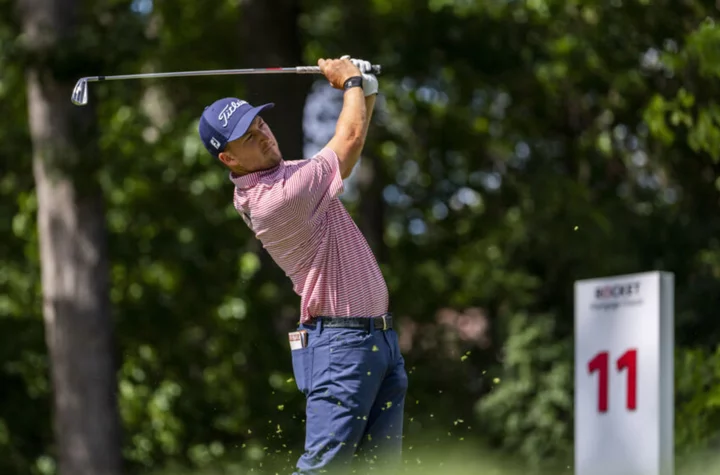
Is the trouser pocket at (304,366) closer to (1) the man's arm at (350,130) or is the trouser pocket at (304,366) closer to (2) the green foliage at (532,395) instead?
(1) the man's arm at (350,130)

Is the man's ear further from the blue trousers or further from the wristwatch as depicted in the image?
the blue trousers

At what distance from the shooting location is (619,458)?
549cm

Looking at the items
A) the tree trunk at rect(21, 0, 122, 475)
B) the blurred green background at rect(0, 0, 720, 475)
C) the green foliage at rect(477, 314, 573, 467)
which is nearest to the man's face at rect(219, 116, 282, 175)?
the blurred green background at rect(0, 0, 720, 475)

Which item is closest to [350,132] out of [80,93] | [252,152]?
[252,152]

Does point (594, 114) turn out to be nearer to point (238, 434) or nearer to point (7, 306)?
point (238, 434)

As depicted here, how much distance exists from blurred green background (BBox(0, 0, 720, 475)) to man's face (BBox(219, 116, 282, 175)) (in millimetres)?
7900

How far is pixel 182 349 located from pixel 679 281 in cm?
596

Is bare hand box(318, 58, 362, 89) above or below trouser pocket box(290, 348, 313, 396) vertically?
above

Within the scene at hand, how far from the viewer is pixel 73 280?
14.4 m

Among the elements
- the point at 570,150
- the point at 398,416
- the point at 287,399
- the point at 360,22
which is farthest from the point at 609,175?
the point at 398,416

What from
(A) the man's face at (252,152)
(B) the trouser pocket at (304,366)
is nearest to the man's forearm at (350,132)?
(A) the man's face at (252,152)

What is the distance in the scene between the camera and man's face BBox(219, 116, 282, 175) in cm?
566

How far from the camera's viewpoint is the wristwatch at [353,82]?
5915 mm

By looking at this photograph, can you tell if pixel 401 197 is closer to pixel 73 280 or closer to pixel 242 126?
pixel 73 280
